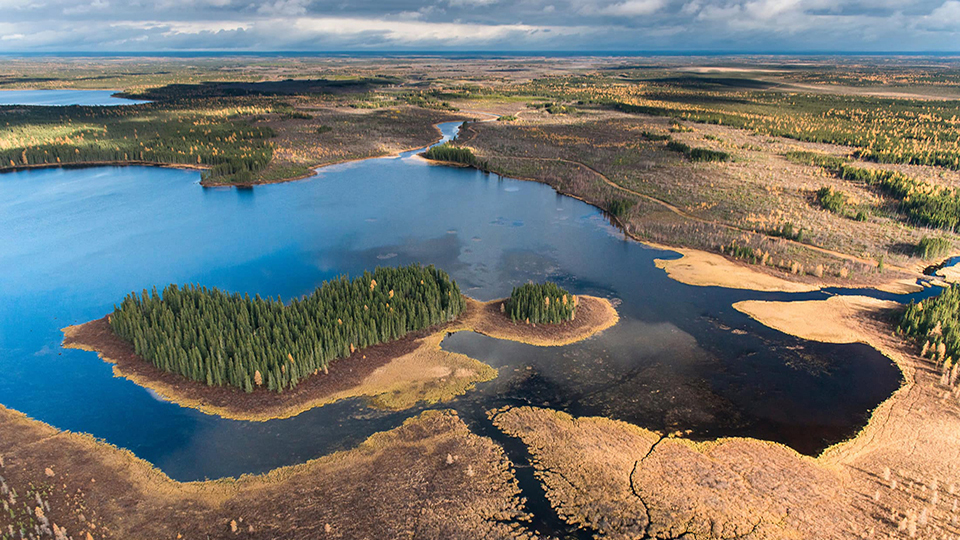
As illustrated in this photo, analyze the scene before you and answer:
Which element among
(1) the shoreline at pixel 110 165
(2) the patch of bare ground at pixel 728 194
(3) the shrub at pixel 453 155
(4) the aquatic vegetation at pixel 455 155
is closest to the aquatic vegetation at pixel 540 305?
(2) the patch of bare ground at pixel 728 194

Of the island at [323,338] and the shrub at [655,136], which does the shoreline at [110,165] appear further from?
the shrub at [655,136]

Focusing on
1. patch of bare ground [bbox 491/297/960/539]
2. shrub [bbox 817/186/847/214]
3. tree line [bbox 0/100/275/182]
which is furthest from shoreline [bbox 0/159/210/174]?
shrub [bbox 817/186/847/214]

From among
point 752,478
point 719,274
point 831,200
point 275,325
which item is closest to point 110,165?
point 275,325

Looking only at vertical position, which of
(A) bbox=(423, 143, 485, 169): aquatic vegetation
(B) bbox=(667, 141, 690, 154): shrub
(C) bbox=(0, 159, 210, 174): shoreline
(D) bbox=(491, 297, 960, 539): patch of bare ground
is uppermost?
(B) bbox=(667, 141, 690, 154): shrub

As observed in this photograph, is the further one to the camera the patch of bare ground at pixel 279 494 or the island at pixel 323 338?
the island at pixel 323 338

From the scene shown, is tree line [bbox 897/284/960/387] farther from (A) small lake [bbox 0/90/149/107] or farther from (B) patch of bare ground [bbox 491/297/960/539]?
(A) small lake [bbox 0/90/149/107]

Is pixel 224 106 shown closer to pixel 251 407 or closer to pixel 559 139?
pixel 559 139
